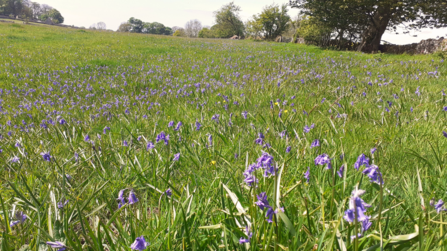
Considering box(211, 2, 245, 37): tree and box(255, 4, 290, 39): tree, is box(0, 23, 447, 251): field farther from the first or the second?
box(211, 2, 245, 37): tree

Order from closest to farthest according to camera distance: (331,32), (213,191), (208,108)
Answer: (213,191) → (208,108) → (331,32)

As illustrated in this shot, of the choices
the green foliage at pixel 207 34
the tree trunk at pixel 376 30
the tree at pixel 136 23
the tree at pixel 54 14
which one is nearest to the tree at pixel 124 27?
the tree at pixel 136 23

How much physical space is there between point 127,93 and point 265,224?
5852 millimetres

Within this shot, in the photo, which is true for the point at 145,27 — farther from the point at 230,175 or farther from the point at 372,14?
the point at 230,175

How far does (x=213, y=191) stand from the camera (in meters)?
1.94

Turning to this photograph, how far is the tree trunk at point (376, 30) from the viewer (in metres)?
17.1

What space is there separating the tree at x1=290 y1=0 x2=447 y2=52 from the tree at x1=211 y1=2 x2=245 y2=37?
61246 millimetres

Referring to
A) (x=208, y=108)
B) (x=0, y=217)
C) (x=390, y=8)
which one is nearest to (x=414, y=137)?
(x=208, y=108)

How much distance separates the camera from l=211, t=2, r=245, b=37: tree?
78062 millimetres

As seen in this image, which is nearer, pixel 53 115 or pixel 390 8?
pixel 53 115

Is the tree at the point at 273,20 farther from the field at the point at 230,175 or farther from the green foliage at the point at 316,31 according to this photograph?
the field at the point at 230,175

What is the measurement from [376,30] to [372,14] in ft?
4.62

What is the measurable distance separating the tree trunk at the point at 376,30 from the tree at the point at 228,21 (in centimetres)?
6323

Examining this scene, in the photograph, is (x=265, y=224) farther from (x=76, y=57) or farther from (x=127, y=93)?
(x=76, y=57)
